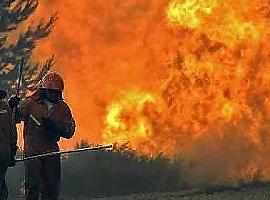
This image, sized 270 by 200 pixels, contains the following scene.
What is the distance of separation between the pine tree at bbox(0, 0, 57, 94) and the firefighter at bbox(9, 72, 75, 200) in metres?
12.2

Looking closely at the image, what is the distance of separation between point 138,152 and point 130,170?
1.73 meters

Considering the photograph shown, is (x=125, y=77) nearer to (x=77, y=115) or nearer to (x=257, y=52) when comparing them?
(x=77, y=115)

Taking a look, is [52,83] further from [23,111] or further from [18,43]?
[18,43]

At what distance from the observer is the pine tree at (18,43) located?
858 inches

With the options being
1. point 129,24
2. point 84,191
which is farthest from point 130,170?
point 129,24

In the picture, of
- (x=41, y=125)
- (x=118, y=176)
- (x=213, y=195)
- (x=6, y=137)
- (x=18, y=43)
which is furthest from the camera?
(x=18, y=43)

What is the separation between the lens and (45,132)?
30.2 feet

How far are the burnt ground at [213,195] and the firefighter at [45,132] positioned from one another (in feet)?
15.3

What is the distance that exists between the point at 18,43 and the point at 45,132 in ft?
45.1

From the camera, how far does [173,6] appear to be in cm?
2025

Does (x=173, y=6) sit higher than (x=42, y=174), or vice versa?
(x=173, y=6)

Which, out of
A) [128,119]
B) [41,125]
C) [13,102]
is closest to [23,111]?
[13,102]

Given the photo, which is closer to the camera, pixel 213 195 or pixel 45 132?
pixel 45 132

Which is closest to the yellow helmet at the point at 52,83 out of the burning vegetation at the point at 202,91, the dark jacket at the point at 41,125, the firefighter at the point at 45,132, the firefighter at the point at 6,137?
the firefighter at the point at 45,132
